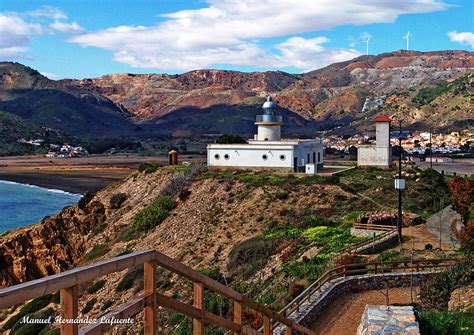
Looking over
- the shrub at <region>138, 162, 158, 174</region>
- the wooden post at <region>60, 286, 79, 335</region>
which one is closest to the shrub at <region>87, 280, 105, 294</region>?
the shrub at <region>138, 162, 158, 174</region>

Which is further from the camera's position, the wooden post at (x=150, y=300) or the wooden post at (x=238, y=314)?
the wooden post at (x=238, y=314)

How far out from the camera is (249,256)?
25453mm

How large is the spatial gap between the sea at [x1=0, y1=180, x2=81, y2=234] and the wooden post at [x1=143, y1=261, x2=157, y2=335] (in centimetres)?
5342

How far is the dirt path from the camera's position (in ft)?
43.2

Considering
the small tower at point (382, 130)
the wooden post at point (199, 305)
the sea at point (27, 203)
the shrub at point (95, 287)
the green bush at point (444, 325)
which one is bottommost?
the sea at point (27, 203)

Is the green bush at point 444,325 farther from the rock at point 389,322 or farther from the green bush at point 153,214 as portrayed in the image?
the green bush at point 153,214

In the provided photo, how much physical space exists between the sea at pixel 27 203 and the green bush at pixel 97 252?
67.7 feet

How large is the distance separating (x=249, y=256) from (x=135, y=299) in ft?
71.3

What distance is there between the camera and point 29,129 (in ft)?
566

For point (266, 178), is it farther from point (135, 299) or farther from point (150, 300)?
point (135, 299)

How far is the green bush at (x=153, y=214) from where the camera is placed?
118 feet

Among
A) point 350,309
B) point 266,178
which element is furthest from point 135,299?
point 266,178

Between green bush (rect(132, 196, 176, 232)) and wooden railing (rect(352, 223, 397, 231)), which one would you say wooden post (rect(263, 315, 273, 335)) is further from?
green bush (rect(132, 196, 176, 232))

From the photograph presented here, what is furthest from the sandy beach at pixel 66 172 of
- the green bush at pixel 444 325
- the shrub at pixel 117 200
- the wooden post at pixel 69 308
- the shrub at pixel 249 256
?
the wooden post at pixel 69 308
